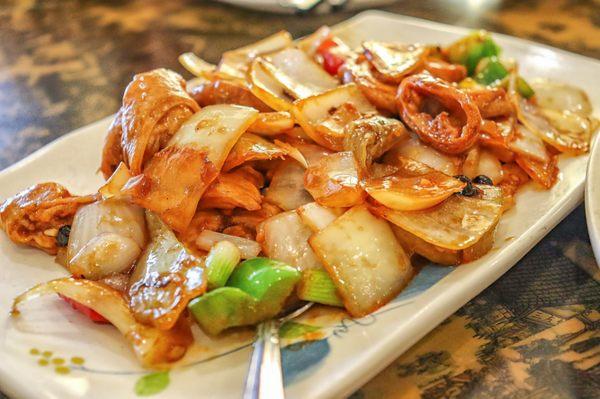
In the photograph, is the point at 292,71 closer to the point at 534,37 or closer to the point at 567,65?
the point at 567,65

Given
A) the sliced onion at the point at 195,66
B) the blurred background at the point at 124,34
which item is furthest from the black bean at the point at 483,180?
the blurred background at the point at 124,34

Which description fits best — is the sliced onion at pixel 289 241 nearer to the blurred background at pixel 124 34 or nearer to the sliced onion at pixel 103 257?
the sliced onion at pixel 103 257

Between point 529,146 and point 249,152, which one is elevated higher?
point 249,152

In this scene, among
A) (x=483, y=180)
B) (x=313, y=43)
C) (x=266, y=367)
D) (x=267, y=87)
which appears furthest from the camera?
(x=313, y=43)

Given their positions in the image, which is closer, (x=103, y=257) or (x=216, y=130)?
(x=103, y=257)

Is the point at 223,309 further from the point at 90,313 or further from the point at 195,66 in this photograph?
the point at 195,66

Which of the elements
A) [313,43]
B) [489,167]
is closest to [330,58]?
[313,43]

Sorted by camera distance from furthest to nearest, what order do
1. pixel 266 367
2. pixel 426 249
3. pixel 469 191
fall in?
pixel 469 191 < pixel 426 249 < pixel 266 367

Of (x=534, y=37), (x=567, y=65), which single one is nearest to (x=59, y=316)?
(x=567, y=65)
